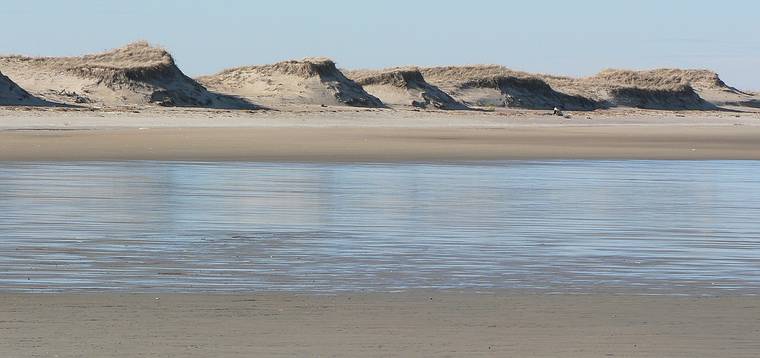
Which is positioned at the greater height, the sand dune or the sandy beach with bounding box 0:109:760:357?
the sandy beach with bounding box 0:109:760:357

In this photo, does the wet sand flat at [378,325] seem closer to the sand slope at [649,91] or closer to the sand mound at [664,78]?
the sand slope at [649,91]

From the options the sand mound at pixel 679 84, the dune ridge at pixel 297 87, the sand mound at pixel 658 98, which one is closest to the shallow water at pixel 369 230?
the dune ridge at pixel 297 87

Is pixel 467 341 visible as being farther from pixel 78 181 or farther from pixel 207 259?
pixel 78 181

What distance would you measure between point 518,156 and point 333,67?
1750 inches

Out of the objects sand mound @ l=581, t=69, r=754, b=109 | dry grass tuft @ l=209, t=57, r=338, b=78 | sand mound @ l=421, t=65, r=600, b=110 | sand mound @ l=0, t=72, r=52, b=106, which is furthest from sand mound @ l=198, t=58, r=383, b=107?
sand mound @ l=581, t=69, r=754, b=109

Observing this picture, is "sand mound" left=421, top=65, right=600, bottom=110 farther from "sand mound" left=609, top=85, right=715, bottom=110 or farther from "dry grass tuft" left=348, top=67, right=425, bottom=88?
"sand mound" left=609, top=85, right=715, bottom=110

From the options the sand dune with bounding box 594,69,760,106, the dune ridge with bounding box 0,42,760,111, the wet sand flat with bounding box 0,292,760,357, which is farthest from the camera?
the sand dune with bounding box 594,69,760,106

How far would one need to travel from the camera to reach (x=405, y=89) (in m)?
74.3

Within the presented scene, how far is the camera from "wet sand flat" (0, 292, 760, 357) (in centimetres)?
648

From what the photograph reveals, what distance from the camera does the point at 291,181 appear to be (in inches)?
755

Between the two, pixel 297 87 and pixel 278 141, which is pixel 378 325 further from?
pixel 297 87

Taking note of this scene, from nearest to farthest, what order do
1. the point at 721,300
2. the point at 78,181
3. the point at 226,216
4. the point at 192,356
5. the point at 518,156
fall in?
1. the point at 192,356
2. the point at 721,300
3. the point at 226,216
4. the point at 78,181
5. the point at 518,156

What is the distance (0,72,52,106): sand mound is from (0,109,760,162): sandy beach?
5471 mm

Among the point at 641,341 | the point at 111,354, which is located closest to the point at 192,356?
the point at 111,354
